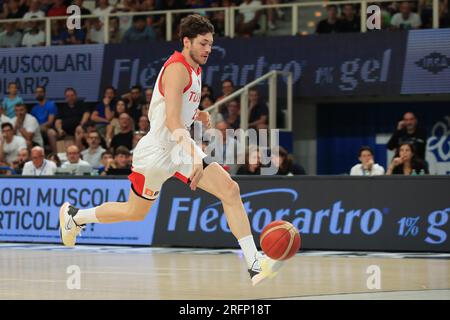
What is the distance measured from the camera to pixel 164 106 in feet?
33.5

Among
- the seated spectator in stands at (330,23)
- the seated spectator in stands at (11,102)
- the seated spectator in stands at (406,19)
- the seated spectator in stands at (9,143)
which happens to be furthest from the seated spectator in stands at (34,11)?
the seated spectator in stands at (406,19)

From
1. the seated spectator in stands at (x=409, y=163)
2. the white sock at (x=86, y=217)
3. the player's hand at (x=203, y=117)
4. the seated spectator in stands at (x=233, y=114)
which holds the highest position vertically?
the player's hand at (x=203, y=117)

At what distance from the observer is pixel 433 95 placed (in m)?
21.3

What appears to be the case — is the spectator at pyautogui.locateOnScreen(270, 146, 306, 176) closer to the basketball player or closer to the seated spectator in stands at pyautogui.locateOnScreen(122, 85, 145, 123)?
the seated spectator in stands at pyautogui.locateOnScreen(122, 85, 145, 123)

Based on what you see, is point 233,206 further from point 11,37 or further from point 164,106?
point 11,37

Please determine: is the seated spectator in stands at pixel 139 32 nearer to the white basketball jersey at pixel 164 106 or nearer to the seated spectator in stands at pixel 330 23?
the seated spectator in stands at pixel 330 23

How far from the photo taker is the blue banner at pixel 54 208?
689 inches

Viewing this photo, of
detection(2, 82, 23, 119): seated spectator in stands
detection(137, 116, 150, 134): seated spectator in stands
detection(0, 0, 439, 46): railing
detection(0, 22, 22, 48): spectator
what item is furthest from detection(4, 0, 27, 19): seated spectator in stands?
detection(137, 116, 150, 134): seated spectator in stands

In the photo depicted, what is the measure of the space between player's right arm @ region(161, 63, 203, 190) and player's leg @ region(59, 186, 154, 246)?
1042mm

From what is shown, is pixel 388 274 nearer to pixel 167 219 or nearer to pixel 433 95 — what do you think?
pixel 167 219

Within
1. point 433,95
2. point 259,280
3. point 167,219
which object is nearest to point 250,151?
point 167,219

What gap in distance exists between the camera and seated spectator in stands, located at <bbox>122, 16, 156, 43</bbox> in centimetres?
2366

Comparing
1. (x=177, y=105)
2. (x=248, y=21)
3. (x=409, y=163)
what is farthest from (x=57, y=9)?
(x=177, y=105)

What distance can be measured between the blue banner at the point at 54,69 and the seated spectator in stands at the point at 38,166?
4942 mm
